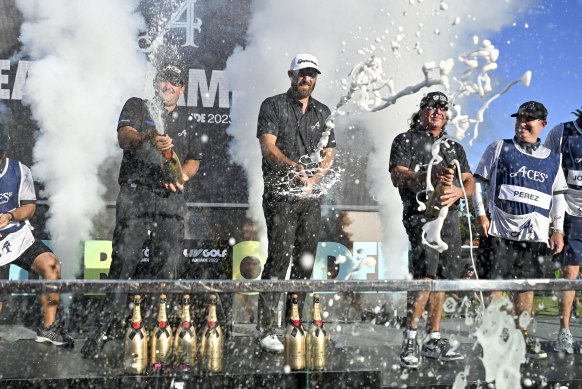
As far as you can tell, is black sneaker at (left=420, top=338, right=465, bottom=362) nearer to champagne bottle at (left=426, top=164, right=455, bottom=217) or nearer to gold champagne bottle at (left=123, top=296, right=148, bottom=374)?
champagne bottle at (left=426, top=164, right=455, bottom=217)

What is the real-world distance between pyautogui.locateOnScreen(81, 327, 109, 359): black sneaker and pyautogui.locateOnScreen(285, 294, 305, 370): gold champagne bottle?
0.85 metres

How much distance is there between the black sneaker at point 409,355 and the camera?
2.31 m

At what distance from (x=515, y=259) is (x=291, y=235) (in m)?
1.17

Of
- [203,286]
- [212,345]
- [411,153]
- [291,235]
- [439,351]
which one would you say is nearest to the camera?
[203,286]

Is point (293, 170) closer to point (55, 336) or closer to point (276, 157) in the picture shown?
point (276, 157)

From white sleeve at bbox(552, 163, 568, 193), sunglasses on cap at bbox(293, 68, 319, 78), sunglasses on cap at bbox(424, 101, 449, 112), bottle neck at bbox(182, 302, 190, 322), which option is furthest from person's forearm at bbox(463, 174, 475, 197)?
bottle neck at bbox(182, 302, 190, 322)

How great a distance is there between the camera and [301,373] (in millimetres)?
Answer: 2098

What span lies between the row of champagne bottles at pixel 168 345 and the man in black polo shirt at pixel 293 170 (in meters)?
0.57

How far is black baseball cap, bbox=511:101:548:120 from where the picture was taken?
2.91m

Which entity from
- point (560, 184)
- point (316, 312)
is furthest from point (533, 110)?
point (316, 312)

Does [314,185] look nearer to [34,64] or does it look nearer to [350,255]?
[350,255]

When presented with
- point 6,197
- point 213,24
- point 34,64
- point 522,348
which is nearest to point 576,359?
point 522,348

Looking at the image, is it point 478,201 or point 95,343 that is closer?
point 95,343

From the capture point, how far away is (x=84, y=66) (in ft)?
10.8
